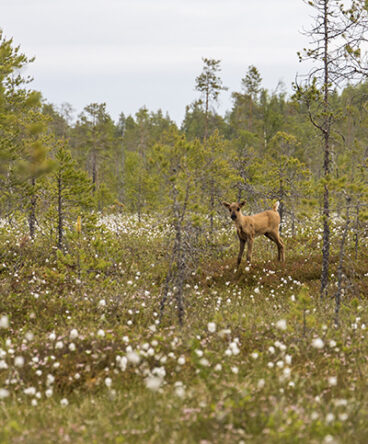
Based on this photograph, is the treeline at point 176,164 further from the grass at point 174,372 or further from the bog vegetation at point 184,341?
the grass at point 174,372

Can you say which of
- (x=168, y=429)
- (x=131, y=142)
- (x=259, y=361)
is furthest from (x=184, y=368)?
(x=131, y=142)

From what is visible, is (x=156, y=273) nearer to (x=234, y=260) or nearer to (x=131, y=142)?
(x=234, y=260)

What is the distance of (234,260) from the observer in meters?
14.1

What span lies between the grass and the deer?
291 cm

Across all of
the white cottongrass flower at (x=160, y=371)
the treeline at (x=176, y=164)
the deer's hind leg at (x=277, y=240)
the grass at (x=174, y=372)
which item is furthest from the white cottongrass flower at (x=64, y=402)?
the deer's hind leg at (x=277, y=240)

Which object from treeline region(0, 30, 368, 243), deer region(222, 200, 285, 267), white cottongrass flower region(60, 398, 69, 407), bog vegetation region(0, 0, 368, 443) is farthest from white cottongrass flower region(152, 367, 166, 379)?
deer region(222, 200, 285, 267)

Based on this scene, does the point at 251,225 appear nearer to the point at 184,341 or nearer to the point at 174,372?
the point at 184,341

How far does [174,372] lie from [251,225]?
7414 millimetres

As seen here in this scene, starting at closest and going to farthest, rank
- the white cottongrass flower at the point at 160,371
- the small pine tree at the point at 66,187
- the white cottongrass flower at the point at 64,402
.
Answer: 1. the white cottongrass flower at the point at 64,402
2. the white cottongrass flower at the point at 160,371
3. the small pine tree at the point at 66,187

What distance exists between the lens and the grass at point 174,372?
13.2 ft

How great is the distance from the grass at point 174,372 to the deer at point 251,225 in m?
2.91

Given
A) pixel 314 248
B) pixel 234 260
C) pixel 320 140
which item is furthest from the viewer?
pixel 314 248

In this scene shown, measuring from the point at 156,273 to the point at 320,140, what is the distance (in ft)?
22.8

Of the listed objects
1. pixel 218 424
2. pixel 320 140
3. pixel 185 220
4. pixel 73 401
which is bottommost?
pixel 73 401
